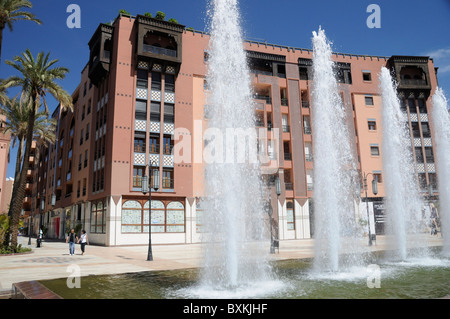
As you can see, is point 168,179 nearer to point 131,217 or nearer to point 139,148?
point 139,148

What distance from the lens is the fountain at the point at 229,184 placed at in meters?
8.57

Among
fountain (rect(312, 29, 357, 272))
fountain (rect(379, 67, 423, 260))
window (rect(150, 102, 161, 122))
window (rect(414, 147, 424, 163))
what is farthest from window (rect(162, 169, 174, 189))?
window (rect(414, 147, 424, 163))

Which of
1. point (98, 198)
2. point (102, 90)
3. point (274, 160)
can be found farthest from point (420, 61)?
point (98, 198)

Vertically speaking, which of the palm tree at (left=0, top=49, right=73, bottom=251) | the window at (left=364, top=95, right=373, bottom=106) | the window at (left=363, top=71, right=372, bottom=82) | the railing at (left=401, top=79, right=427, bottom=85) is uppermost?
the window at (left=363, top=71, right=372, bottom=82)

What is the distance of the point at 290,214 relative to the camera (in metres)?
35.1

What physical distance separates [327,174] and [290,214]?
2387 centimetres

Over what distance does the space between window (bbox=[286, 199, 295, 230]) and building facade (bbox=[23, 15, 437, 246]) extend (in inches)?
4.6

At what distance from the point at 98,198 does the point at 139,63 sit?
13.4 meters

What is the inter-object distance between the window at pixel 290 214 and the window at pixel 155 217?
37.9ft

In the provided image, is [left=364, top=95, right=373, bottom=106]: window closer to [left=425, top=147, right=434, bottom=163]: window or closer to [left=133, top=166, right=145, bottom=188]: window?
[left=425, top=147, right=434, bottom=163]: window

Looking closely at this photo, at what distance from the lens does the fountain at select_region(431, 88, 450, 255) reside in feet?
55.6

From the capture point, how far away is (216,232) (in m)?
8.98
